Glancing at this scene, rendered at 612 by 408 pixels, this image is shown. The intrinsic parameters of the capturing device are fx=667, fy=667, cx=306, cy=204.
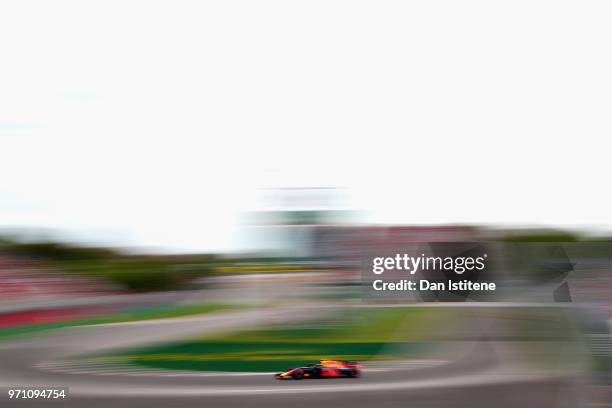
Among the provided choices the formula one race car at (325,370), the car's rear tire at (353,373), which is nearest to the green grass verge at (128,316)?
the formula one race car at (325,370)

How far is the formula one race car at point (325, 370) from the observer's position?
349cm

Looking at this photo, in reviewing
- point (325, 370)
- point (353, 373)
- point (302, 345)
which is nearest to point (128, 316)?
point (302, 345)

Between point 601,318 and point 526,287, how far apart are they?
0.42 meters

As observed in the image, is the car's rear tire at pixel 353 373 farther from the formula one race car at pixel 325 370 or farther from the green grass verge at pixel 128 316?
the green grass verge at pixel 128 316

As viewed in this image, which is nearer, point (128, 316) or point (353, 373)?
point (353, 373)

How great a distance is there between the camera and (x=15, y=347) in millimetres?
3766

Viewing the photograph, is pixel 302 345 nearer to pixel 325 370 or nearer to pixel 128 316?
pixel 325 370

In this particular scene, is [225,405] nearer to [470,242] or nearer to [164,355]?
[164,355]

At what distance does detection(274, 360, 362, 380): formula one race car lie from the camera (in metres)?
3.49

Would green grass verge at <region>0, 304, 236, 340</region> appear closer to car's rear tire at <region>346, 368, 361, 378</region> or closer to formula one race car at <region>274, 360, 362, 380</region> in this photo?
formula one race car at <region>274, 360, 362, 380</region>

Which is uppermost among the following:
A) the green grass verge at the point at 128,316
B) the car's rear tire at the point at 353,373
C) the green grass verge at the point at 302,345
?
the green grass verge at the point at 128,316

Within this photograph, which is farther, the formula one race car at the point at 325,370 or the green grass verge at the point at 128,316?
the green grass verge at the point at 128,316

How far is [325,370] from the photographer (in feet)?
11.6

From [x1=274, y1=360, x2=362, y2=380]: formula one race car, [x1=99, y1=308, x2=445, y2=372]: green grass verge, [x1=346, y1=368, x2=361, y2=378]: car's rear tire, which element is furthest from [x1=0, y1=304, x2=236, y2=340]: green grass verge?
[x1=346, y1=368, x2=361, y2=378]: car's rear tire
